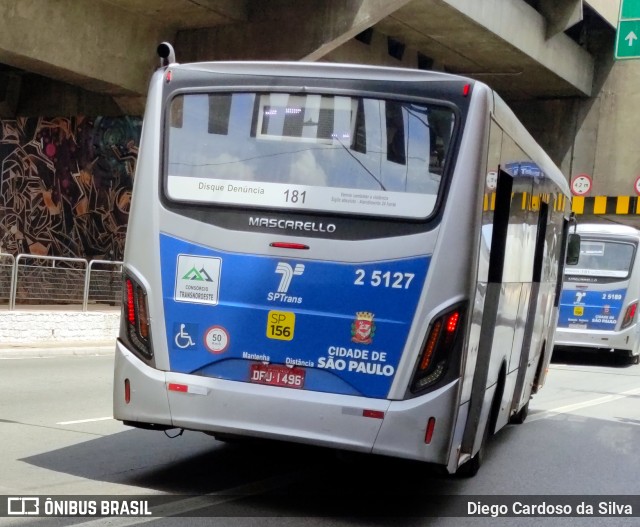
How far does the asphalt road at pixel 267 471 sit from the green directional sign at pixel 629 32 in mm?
9591

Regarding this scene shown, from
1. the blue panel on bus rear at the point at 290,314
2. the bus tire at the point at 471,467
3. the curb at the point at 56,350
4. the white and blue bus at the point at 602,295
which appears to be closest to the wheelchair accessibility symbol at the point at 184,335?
the blue panel on bus rear at the point at 290,314

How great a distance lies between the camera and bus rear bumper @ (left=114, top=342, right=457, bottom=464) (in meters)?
6.43

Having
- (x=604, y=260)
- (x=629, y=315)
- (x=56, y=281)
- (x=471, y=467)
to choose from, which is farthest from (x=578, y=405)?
(x=56, y=281)

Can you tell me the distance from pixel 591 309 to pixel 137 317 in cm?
1627

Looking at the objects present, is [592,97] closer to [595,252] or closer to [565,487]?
[595,252]

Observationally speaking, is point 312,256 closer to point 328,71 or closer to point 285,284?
point 285,284

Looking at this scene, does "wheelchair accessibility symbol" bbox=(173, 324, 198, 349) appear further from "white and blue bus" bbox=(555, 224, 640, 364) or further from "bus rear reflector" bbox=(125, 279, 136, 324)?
"white and blue bus" bbox=(555, 224, 640, 364)

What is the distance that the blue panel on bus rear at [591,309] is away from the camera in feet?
71.3

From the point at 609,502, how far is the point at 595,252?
14.8 m

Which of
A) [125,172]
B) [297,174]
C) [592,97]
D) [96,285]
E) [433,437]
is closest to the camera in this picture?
[433,437]

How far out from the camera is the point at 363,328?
659 cm

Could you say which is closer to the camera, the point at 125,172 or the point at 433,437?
the point at 433,437

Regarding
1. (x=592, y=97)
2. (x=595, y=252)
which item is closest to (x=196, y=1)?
(x=595, y=252)

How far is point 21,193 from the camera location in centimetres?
2492
